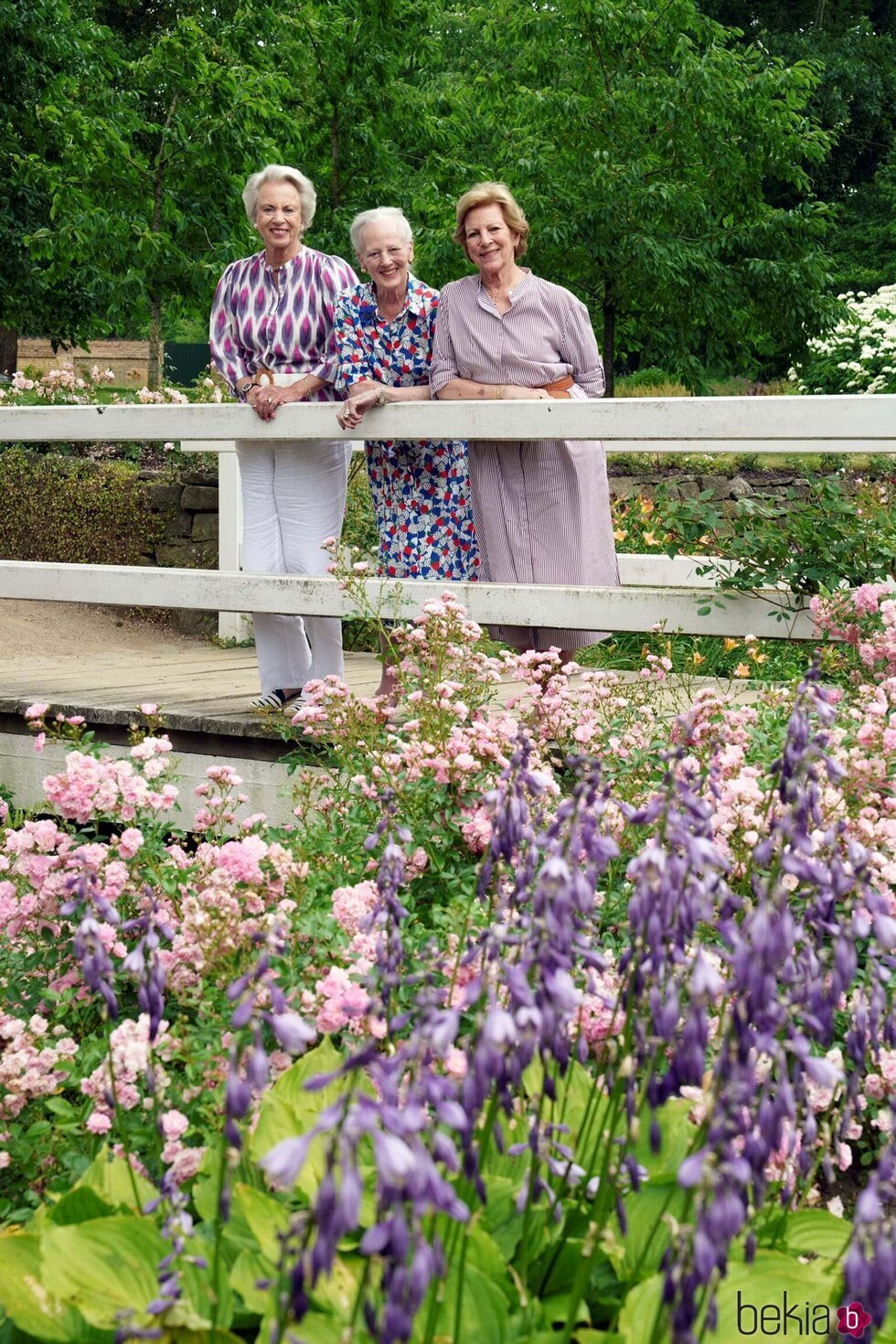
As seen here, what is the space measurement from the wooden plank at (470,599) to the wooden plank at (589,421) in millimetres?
494

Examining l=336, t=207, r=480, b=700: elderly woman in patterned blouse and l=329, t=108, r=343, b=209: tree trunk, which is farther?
l=329, t=108, r=343, b=209: tree trunk

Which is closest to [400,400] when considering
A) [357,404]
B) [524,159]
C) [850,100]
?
[357,404]

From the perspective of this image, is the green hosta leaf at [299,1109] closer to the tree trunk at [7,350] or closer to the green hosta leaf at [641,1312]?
the green hosta leaf at [641,1312]

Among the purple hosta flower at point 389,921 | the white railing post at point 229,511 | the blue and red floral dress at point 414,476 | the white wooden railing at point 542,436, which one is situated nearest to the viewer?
the purple hosta flower at point 389,921

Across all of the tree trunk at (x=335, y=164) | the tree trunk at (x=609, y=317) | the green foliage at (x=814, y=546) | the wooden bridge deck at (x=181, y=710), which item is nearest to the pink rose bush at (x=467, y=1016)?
the green foliage at (x=814, y=546)

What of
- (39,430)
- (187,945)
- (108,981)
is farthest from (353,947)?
(39,430)

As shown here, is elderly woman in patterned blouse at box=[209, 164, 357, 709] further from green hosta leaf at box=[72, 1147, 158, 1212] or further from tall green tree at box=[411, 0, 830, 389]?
tall green tree at box=[411, 0, 830, 389]

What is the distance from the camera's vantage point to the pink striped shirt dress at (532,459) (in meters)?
4.84

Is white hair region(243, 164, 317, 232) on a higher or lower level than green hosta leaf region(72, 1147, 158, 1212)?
higher

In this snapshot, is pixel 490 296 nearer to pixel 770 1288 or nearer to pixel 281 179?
pixel 281 179

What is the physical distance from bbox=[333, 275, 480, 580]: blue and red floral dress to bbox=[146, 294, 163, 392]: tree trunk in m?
7.80

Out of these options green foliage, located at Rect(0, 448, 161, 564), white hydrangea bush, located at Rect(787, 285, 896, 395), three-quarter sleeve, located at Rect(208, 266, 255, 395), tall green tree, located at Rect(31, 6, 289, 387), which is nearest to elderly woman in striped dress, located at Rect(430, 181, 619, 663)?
three-quarter sleeve, located at Rect(208, 266, 255, 395)

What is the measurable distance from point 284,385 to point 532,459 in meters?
0.96

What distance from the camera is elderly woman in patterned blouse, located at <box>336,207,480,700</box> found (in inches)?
189
